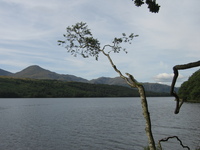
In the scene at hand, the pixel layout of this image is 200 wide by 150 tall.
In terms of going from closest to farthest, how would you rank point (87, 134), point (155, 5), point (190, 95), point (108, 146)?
point (155, 5) < point (108, 146) < point (87, 134) < point (190, 95)

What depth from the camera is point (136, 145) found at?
124 feet

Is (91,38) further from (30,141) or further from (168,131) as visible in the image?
(168,131)

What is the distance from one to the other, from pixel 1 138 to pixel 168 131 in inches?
1515

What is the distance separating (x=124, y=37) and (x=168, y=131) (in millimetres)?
39691

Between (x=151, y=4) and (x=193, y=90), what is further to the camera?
(x=193, y=90)

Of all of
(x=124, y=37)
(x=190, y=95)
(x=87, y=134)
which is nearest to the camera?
(x=124, y=37)

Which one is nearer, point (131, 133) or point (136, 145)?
point (136, 145)

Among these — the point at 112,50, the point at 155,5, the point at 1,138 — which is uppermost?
the point at 155,5

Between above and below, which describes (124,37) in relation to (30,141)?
above

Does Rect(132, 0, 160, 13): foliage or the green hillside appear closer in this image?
Rect(132, 0, 160, 13): foliage

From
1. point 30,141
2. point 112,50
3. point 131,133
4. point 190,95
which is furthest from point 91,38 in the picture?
point 190,95

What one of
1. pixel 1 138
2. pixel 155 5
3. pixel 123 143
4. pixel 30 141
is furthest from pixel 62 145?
pixel 155 5

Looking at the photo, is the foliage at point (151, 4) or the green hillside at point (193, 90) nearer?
the foliage at point (151, 4)

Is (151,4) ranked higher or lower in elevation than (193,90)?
lower
